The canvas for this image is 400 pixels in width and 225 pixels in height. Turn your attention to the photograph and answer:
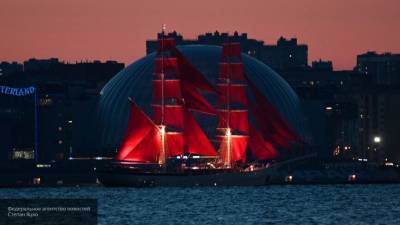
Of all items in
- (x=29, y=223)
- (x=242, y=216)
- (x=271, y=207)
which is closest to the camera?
(x=29, y=223)

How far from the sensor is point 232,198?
192750 mm

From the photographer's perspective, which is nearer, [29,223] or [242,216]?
[29,223]

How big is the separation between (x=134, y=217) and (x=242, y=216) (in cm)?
902

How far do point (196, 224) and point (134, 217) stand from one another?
30.7 feet

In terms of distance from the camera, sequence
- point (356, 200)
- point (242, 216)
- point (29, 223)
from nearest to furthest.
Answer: point (29, 223), point (242, 216), point (356, 200)

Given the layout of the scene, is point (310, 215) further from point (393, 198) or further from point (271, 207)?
point (393, 198)

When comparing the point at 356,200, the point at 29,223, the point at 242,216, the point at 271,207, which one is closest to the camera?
the point at 29,223

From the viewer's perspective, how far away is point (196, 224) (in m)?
156

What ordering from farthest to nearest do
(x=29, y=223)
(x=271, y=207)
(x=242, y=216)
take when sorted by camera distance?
1. (x=271, y=207)
2. (x=242, y=216)
3. (x=29, y=223)

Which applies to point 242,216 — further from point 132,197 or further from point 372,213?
point 132,197

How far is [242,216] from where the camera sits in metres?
166

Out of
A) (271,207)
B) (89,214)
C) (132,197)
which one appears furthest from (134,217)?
(132,197)

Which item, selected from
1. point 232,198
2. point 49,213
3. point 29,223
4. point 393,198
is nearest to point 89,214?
point 49,213

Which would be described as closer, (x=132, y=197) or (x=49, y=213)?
(x=49, y=213)
